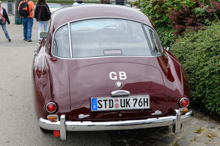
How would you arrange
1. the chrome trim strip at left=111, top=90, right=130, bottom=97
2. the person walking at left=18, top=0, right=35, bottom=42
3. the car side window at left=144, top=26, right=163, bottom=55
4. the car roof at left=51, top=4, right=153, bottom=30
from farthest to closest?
1. the person walking at left=18, top=0, right=35, bottom=42
2. the car roof at left=51, top=4, right=153, bottom=30
3. the car side window at left=144, top=26, right=163, bottom=55
4. the chrome trim strip at left=111, top=90, right=130, bottom=97

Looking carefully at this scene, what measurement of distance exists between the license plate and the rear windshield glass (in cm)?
80

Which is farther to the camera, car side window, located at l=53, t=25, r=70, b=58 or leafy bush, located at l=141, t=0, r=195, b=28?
leafy bush, located at l=141, t=0, r=195, b=28

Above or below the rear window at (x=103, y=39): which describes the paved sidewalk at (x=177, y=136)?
below

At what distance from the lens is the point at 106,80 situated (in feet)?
12.3

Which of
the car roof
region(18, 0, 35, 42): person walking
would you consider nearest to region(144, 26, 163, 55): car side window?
the car roof

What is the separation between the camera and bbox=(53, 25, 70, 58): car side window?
14.0 feet

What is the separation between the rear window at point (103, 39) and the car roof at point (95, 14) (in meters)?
0.10

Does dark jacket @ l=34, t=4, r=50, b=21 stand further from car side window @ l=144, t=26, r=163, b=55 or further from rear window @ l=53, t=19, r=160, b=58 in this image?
car side window @ l=144, t=26, r=163, b=55

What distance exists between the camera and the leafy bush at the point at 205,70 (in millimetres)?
4852

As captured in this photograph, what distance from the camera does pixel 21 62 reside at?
913cm

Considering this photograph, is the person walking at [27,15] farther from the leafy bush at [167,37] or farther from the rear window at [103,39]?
the rear window at [103,39]

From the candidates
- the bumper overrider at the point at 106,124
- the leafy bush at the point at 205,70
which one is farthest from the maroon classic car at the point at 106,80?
the leafy bush at the point at 205,70

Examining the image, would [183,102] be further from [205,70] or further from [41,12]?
[41,12]

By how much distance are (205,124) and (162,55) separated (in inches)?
Answer: 54.2
